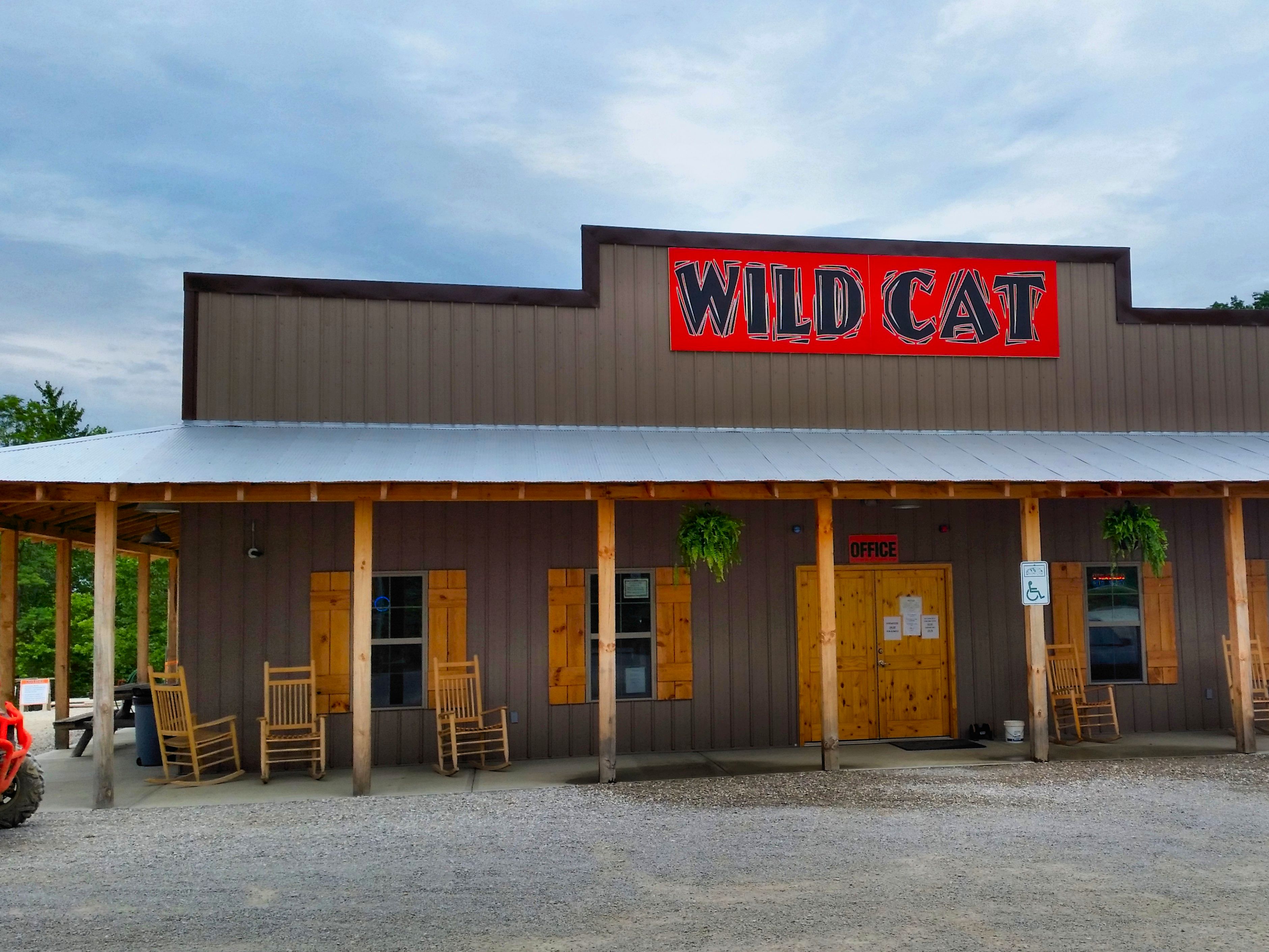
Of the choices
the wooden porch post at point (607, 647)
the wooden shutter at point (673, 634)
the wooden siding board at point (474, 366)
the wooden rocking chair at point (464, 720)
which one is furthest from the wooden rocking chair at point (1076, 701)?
the wooden siding board at point (474, 366)

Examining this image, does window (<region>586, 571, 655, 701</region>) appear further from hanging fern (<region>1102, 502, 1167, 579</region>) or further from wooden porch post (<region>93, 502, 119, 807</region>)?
hanging fern (<region>1102, 502, 1167, 579</region>)

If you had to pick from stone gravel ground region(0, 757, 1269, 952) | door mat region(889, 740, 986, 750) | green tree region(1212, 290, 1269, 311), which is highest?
green tree region(1212, 290, 1269, 311)

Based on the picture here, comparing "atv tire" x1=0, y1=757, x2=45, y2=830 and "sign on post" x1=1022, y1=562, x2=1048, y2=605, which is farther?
"sign on post" x1=1022, y1=562, x2=1048, y2=605

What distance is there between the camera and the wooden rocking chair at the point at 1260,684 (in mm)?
10828

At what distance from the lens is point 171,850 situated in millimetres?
6516

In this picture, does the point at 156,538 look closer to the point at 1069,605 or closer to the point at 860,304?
the point at 860,304

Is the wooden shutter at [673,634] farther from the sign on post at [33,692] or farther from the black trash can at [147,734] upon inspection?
the sign on post at [33,692]

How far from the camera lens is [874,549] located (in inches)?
419

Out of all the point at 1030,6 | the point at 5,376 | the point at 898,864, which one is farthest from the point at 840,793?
the point at 5,376

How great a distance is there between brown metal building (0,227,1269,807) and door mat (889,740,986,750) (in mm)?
221

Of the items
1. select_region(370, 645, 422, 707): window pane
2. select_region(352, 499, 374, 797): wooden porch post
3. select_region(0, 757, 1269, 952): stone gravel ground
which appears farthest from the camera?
select_region(370, 645, 422, 707): window pane

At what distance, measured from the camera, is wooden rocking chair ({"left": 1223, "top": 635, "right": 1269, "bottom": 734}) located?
1083 cm

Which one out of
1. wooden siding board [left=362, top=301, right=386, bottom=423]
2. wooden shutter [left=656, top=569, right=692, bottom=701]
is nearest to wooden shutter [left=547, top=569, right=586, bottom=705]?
wooden shutter [left=656, top=569, right=692, bottom=701]

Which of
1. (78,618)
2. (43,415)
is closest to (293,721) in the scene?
(78,618)
